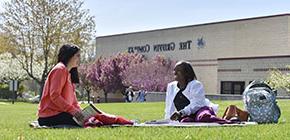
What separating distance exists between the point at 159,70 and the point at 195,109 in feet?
148

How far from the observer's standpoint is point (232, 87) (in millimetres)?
47344

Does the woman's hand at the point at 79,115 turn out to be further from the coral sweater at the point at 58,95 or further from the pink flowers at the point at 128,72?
the pink flowers at the point at 128,72

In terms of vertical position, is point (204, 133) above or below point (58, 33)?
below

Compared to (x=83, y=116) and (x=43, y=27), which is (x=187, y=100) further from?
(x=43, y=27)

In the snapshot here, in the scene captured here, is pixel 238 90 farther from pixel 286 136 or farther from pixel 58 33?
pixel 286 136

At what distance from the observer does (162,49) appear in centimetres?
5919

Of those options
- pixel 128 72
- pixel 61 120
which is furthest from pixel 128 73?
pixel 61 120

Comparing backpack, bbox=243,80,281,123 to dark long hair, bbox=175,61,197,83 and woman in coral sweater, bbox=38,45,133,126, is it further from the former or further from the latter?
woman in coral sweater, bbox=38,45,133,126

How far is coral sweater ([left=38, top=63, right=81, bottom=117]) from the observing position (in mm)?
9023

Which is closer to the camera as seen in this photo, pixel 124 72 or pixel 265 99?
pixel 265 99

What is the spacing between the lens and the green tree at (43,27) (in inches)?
1820

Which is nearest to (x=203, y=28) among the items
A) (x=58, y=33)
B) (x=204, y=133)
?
(x=58, y=33)

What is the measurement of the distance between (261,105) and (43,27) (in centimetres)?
3676

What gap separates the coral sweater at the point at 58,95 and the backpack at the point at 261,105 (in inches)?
143
